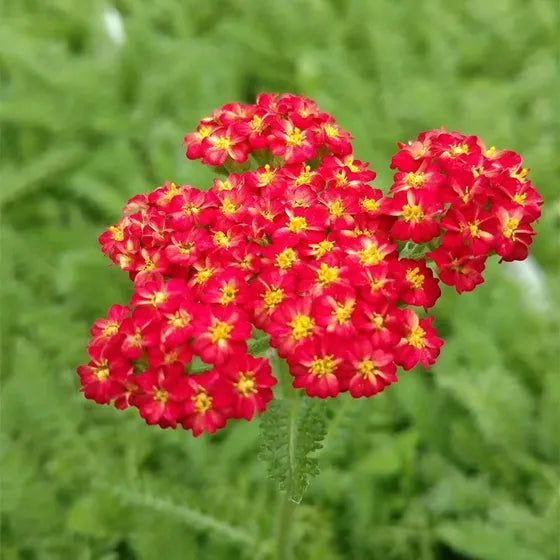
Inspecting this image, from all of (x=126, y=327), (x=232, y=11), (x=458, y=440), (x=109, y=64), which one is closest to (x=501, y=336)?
(x=458, y=440)

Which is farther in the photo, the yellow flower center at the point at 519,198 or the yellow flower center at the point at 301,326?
the yellow flower center at the point at 519,198

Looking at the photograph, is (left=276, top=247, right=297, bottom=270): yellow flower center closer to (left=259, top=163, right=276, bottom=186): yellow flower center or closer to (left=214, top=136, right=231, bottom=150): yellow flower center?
(left=259, top=163, right=276, bottom=186): yellow flower center

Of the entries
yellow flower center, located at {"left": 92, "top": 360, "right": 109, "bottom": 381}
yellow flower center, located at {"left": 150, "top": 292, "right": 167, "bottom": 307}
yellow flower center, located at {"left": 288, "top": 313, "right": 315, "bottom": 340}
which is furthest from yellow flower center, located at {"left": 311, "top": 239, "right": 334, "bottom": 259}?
yellow flower center, located at {"left": 92, "top": 360, "right": 109, "bottom": 381}

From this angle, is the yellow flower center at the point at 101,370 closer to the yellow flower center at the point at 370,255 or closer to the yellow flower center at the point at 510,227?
the yellow flower center at the point at 370,255

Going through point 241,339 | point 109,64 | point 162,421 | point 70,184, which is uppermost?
point 109,64

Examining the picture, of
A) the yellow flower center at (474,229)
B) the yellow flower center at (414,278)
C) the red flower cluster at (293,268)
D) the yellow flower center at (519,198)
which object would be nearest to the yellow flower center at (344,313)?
the red flower cluster at (293,268)

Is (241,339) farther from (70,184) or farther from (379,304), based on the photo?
(70,184)
